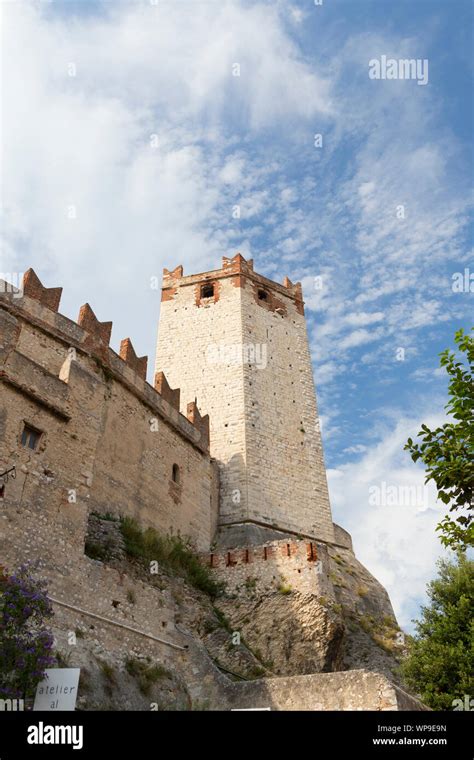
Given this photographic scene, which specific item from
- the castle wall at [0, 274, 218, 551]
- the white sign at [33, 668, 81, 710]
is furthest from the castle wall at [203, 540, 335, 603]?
the white sign at [33, 668, 81, 710]

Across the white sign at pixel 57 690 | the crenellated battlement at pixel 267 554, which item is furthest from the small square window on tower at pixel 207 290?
the white sign at pixel 57 690

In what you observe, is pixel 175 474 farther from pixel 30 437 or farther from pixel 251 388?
pixel 30 437

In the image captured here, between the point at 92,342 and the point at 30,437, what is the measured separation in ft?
20.3

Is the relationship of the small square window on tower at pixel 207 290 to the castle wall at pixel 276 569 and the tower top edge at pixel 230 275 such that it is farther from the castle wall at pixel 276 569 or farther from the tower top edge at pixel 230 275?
the castle wall at pixel 276 569

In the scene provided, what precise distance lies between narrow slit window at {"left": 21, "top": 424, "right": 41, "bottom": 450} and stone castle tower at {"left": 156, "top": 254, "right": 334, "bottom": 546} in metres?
10.2

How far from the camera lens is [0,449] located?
11383 mm

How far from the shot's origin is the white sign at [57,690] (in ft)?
29.8

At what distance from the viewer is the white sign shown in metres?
9.07

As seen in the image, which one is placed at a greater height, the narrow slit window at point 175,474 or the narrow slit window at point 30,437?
the narrow slit window at point 175,474

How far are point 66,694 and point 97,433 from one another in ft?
18.8

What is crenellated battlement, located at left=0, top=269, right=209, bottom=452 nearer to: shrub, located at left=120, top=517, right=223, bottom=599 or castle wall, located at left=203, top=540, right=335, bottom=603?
shrub, located at left=120, top=517, right=223, bottom=599

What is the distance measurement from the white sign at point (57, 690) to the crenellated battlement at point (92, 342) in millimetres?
6191
